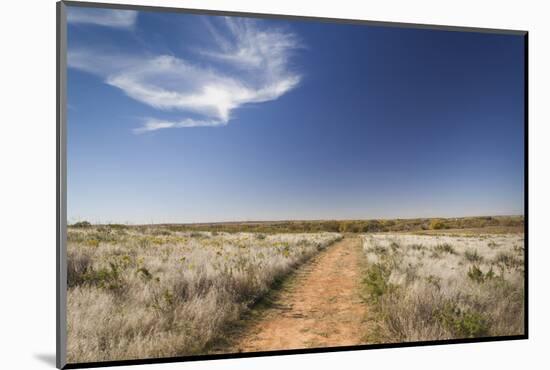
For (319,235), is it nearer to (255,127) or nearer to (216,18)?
Answer: (255,127)

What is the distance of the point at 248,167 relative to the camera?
5625 millimetres

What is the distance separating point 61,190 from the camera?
497 centimetres

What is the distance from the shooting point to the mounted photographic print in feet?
16.8

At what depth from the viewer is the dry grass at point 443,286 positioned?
5824mm

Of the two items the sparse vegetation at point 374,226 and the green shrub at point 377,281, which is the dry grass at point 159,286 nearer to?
the sparse vegetation at point 374,226

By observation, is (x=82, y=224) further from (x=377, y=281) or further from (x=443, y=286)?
(x=443, y=286)

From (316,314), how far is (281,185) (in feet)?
5.17

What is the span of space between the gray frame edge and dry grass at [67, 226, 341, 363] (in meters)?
0.07

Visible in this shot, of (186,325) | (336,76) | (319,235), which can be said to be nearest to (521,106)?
(336,76)

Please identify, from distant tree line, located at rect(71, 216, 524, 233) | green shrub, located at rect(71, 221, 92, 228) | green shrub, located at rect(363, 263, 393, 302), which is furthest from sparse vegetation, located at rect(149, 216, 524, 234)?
green shrub, located at rect(71, 221, 92, 228)

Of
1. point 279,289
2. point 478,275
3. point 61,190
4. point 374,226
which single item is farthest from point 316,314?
point 61,190

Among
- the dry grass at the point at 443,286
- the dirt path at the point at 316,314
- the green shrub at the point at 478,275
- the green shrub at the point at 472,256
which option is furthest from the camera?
the green shrub at the point at 472,256

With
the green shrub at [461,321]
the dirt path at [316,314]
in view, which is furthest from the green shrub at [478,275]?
the dirt path at [316,314]

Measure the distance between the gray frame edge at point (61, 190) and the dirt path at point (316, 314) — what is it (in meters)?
1.82
